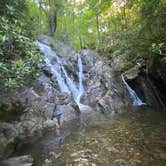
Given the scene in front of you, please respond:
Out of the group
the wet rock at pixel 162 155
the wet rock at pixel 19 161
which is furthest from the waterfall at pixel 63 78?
the wet rock at pixel 162 155

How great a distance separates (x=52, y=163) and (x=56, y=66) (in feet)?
37.9

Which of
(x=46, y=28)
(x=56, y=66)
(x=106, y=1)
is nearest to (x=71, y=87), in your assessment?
(x=56, y=66)

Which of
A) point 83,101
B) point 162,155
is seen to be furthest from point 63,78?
point 162,155

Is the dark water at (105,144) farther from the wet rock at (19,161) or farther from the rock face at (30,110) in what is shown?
the rock face at (30,110)

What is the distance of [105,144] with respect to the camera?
24.0 ft

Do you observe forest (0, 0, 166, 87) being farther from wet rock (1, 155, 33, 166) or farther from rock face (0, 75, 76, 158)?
wet rock (1, 155, 33, 166)

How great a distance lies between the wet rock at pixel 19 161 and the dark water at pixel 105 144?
0.74 ft

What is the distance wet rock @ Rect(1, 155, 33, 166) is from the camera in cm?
589

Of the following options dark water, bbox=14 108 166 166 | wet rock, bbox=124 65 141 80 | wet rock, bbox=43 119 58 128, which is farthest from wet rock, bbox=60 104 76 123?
wet rock, bbox=124 65 141 80

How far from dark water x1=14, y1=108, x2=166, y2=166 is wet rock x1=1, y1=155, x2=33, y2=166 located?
8.8 inches

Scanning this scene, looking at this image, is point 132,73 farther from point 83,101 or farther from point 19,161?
point 19,161

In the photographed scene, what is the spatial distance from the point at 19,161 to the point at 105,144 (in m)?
2.80

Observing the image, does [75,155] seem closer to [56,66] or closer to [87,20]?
[56,66]

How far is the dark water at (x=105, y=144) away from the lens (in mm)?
6039
